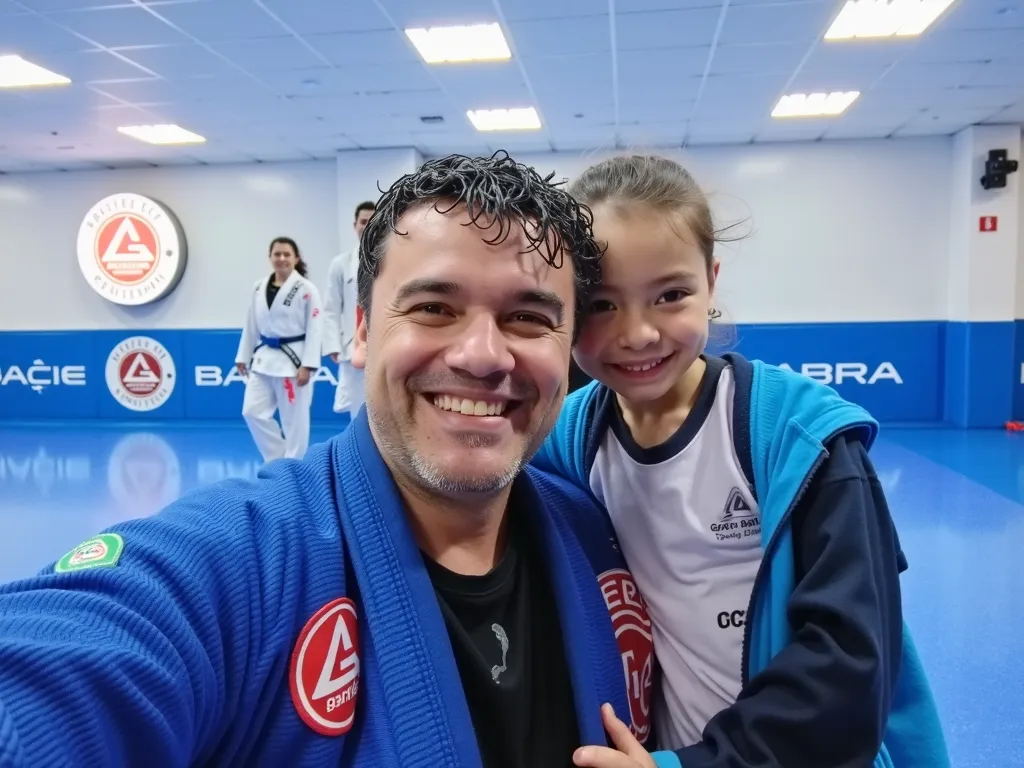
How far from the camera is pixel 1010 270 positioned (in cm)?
746

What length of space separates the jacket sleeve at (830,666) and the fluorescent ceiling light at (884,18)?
457 centimetres

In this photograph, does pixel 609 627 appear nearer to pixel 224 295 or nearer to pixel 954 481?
pixel 954 481

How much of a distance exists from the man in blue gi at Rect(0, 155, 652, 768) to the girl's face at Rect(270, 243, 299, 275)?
4.69 metres

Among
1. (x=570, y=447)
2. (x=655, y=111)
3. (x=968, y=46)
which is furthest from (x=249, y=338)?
(x=968, y=46)

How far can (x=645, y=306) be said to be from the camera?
4.02 ft

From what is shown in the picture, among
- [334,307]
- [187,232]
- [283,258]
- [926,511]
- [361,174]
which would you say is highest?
[361,174]

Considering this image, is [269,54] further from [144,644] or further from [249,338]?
[144,644]

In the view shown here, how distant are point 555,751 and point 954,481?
5.32 metres

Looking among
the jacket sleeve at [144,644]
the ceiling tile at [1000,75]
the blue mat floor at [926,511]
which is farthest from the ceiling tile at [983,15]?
the jacket sleeve at [144,644]

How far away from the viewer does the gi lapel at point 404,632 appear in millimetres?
780

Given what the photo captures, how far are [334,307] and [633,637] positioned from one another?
5.14m

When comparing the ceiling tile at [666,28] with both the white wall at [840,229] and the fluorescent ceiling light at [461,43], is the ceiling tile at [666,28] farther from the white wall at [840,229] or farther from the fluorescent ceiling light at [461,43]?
the white wall at [840,229]

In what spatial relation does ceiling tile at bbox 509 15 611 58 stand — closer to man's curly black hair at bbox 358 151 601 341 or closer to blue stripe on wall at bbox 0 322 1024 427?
blue stripe on wall at bbox 0 322 1024 427

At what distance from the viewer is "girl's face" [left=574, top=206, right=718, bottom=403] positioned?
47.1 inches
